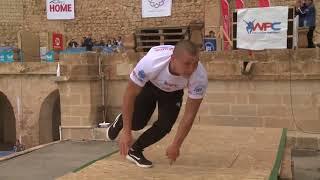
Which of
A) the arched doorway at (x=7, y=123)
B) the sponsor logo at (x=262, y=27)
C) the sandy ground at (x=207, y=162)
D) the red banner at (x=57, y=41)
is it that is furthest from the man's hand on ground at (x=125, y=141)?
the red banner at (x=57, y=41)

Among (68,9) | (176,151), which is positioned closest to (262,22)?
(176,151)

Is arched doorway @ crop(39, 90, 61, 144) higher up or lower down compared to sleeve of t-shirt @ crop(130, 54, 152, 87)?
lower down

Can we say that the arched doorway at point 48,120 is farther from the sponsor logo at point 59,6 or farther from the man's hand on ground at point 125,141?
the man's hand on ground at point 125,141

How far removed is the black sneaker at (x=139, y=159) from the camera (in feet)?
15.8

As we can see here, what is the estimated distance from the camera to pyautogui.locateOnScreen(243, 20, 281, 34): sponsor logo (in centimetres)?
961

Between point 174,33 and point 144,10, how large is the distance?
7.58 metres

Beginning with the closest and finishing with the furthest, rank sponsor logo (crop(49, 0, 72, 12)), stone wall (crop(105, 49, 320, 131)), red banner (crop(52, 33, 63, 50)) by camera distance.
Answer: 1. stone wall (crop(105, 49, 320, 131))
2. red banner (crop(52, 33, 63, 50))
3. sponsor logo (crop(49, 0, 72, 12))

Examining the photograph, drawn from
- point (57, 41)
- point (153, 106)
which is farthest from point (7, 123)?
point (153, 106)

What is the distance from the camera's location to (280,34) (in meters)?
9.61

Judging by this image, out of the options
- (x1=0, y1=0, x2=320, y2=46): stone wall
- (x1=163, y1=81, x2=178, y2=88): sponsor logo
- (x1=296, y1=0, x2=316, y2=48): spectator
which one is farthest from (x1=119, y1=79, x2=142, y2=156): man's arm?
(x1=0, y1=0, x2=320, y2=46): stone wall

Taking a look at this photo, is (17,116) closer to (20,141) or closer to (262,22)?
(20,141)

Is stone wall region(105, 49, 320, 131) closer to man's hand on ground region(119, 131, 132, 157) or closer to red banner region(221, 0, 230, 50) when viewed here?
red banner region(221, 0, 230, 50)

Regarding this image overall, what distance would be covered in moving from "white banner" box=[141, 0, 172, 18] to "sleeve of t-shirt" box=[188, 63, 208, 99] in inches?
744

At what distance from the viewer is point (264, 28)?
9.67m
